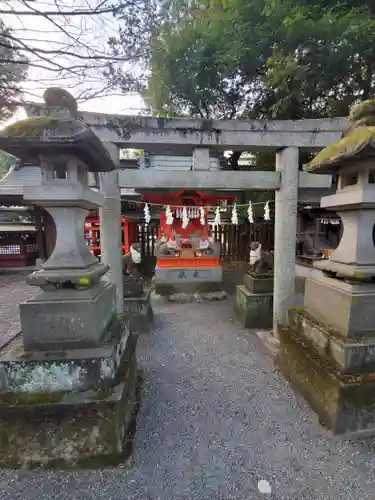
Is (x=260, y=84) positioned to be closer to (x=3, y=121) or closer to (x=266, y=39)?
(x=266, y=39)

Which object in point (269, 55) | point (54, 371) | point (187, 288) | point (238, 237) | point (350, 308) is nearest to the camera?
point (54, 371)

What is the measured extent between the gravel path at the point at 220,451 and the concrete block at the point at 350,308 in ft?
3.36

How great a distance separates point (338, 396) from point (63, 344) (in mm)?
2652

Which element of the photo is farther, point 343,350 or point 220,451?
Answer: point 343,350

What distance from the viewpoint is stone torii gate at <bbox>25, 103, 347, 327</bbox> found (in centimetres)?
383

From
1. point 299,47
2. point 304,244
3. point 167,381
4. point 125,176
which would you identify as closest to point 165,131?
point 125,176

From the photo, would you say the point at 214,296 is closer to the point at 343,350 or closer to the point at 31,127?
the point at 343,350

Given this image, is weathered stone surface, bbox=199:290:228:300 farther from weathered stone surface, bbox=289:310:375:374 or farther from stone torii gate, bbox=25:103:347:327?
weathered stone surface, bbox=289:310:375:374

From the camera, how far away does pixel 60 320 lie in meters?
2.37

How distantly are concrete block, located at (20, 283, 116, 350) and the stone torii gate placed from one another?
173 centimetres

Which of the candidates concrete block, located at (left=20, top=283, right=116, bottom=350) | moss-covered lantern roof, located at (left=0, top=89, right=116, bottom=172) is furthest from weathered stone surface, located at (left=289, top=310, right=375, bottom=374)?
moss-covered lantern roof, located at (left=0, top=89, right=116, bottom=172)

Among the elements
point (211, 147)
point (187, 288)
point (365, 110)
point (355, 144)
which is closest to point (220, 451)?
point (355, 144)

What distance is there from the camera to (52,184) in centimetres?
245

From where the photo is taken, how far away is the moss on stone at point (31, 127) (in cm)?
214
